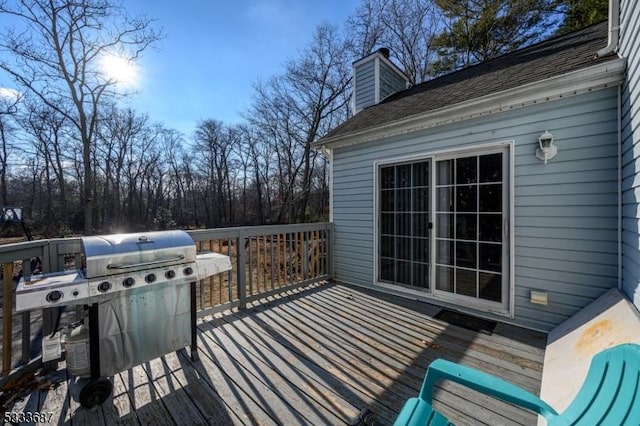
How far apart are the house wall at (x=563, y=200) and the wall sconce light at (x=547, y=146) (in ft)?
0.16

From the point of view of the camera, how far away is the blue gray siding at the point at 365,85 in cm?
615

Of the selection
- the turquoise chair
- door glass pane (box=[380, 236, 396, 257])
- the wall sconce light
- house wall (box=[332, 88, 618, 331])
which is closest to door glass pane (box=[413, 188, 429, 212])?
door glass pane (box=[380, 236, 396, 257])

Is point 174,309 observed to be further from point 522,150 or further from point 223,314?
point 522,150

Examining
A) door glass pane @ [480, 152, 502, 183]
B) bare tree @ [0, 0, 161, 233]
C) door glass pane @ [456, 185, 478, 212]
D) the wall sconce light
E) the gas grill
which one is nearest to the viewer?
the gas grill

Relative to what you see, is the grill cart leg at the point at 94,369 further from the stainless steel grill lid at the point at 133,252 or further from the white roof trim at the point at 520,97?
the white roof trim at the point at 520,97

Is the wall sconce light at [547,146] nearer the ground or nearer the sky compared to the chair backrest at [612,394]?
nearer the sky

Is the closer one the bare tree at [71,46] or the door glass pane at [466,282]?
the door glass pane at [466,282]

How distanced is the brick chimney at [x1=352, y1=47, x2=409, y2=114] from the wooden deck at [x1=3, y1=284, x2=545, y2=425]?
4.81m

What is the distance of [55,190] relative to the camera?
60.1 feet

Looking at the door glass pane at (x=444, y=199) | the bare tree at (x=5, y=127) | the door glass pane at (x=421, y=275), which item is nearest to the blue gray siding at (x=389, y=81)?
the door glass pane at (x=444, y=199)

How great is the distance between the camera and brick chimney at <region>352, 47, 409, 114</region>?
608 centimetres

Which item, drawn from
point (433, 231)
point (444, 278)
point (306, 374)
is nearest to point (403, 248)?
point (433, 231)

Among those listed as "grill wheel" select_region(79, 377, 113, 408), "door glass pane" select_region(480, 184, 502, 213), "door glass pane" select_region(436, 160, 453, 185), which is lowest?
"grill wheel" select_region(79, 377, 113, 408)

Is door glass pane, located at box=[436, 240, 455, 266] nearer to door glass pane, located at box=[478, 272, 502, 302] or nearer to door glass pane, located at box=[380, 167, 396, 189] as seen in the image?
door glass pane, located at box=[478, 272, 502, 302]
